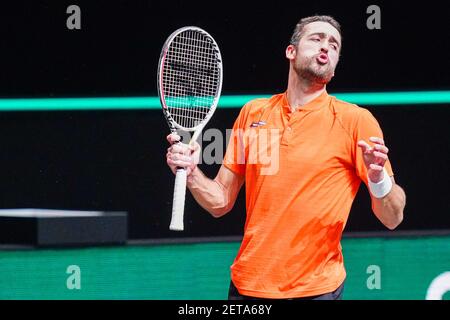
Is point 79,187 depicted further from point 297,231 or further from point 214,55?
point 297,231

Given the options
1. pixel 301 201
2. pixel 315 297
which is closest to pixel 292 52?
pixel 301 201

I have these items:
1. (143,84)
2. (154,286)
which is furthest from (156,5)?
(154,286)

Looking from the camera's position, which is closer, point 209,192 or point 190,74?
point 209,192

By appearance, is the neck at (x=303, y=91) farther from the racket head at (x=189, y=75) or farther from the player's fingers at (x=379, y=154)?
the player's fingers at (x=379, y=154)

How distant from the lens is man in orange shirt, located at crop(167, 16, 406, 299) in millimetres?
3604

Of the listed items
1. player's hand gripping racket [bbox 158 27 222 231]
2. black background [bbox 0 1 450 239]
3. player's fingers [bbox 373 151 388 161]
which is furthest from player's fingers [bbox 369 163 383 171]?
black background [bbox 0 1 450 239]

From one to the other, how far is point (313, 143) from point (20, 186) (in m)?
1.70

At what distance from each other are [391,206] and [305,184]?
0.90ft

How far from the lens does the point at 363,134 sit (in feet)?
12.0

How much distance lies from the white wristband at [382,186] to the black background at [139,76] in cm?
149

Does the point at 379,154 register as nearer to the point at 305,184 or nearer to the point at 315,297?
the point at 305,184

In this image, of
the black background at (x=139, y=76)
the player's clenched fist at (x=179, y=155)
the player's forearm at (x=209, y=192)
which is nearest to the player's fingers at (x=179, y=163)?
the player's clenched fist at (x=179, y=155)

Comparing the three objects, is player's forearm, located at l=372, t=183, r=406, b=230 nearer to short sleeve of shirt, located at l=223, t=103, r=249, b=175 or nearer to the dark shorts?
the dark shorts
